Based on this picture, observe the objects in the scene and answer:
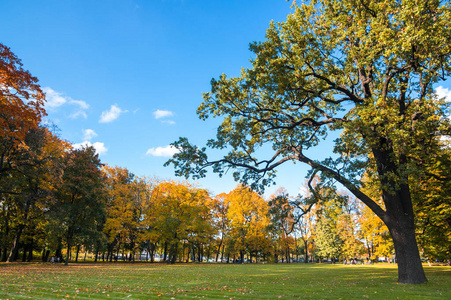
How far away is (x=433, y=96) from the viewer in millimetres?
16359

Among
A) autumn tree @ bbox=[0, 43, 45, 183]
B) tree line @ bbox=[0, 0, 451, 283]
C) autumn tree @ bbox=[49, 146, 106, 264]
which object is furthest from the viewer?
autumn tree @ bbox=[49, 146, 106, 264]

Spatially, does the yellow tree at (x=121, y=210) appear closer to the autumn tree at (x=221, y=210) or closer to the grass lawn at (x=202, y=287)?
the autumn tree at (x=221, y=210)

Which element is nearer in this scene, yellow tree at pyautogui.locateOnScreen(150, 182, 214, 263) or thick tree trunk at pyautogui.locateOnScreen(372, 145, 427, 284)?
thick tree trunk at pyautogui.locateOnScreen(372, 145, 427, 284)

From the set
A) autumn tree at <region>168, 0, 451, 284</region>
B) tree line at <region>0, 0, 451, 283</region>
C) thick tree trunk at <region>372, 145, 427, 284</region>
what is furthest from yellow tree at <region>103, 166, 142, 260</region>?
thick tree trunk at <region>372, 145, 427, 284</region>

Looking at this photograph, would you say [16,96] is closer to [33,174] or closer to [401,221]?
[33,174]

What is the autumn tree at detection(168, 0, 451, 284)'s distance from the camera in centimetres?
1138

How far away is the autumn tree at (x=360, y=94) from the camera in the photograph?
37.3ft

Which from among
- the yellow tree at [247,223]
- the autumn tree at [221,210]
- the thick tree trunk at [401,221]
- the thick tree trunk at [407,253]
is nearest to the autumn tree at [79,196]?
the yellow tree at [247,223]

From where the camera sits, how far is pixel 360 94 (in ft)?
53.3

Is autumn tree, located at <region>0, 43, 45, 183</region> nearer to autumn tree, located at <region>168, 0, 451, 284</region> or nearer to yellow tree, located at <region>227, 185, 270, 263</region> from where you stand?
autumn tree, located at <region>168, 0, 451, 284</region>

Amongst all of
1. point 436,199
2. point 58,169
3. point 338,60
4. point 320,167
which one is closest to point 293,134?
point 320,167

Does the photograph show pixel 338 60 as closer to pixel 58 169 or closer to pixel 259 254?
pixel 58 169

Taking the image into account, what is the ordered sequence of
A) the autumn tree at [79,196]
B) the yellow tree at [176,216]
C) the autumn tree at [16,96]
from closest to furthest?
the autumn tree at [16,96], the autumn tree at [79,196], the yellow tree at [176,216]

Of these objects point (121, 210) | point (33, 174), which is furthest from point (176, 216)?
point (33, 174)
